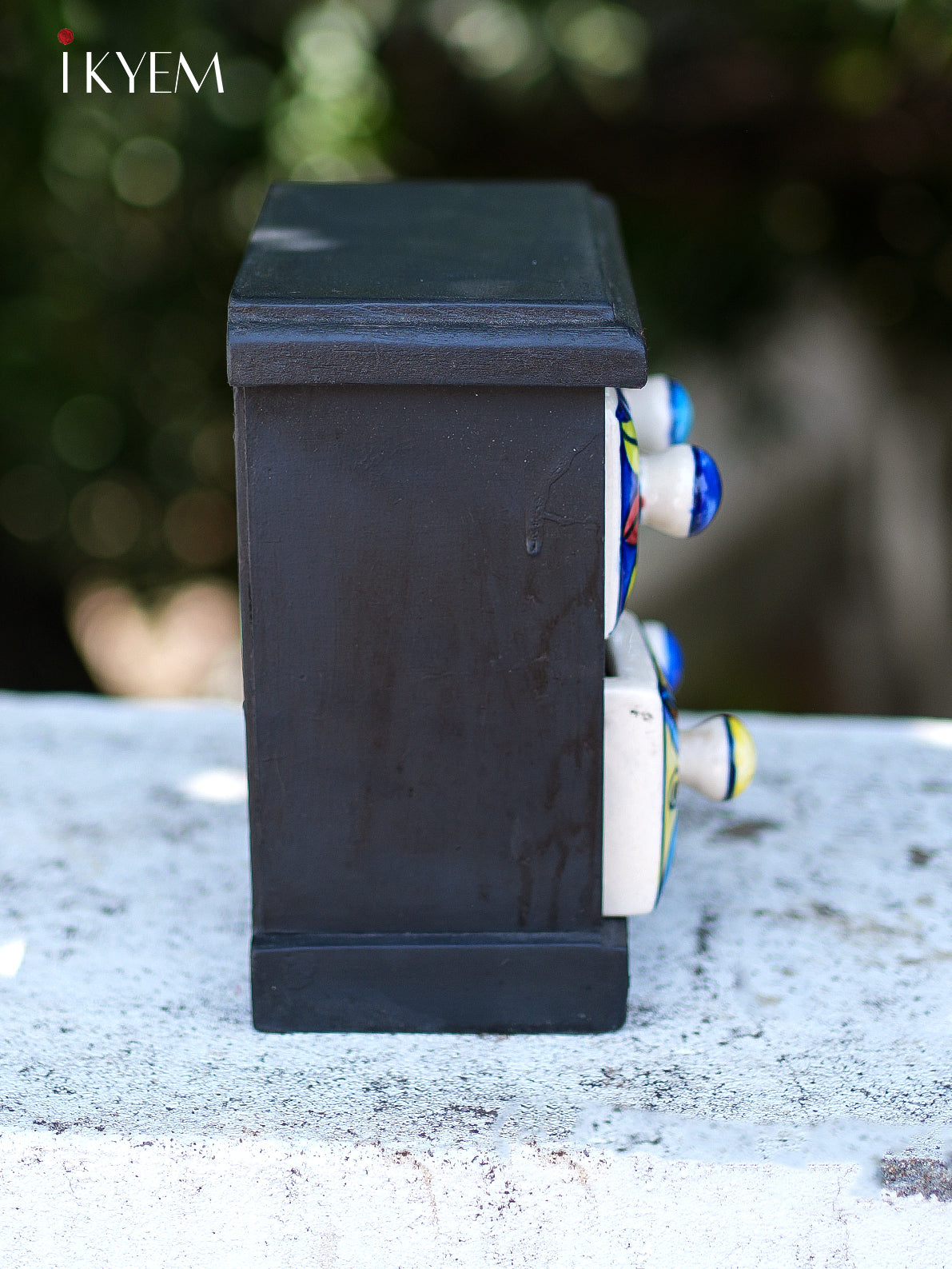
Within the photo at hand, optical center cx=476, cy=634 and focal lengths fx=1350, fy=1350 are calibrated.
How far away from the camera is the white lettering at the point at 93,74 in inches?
99.1

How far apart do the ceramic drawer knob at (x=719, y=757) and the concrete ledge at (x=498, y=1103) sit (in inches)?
6.8

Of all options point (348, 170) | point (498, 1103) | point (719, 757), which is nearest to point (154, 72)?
point (348, 170)

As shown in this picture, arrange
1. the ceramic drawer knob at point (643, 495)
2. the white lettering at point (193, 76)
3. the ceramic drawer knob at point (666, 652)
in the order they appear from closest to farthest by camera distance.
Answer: the ceramic drawer knob at point (643, 495), the ceramic drawer knob at point (666, 652), the white lettering at point (193, 76)

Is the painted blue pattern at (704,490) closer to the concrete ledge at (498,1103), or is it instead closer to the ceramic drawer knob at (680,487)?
the ceramic drawer knob at (680,487)

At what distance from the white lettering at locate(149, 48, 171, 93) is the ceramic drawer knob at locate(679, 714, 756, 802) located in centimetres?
187

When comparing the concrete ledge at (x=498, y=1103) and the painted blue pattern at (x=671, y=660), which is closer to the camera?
the concrete ledge at (x=498, y=1103)

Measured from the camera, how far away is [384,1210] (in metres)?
1.04

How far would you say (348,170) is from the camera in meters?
3.42

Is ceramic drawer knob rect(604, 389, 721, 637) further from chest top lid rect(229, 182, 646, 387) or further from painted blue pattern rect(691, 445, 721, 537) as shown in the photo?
chest top lid rect(229, 182, 646, 387)

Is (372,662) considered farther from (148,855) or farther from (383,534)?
(148,855)

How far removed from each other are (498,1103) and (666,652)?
1.72 ft

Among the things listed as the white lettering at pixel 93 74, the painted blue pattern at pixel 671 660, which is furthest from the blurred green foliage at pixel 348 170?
the painted blue pattern at pixel 671 660

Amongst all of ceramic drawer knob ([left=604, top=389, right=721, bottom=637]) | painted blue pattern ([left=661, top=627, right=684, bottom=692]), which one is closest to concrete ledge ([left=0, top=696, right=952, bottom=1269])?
painted blue pattern ([left=661, top=627, right=684, bottom=692])

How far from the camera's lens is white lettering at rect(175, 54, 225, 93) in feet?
8.71
